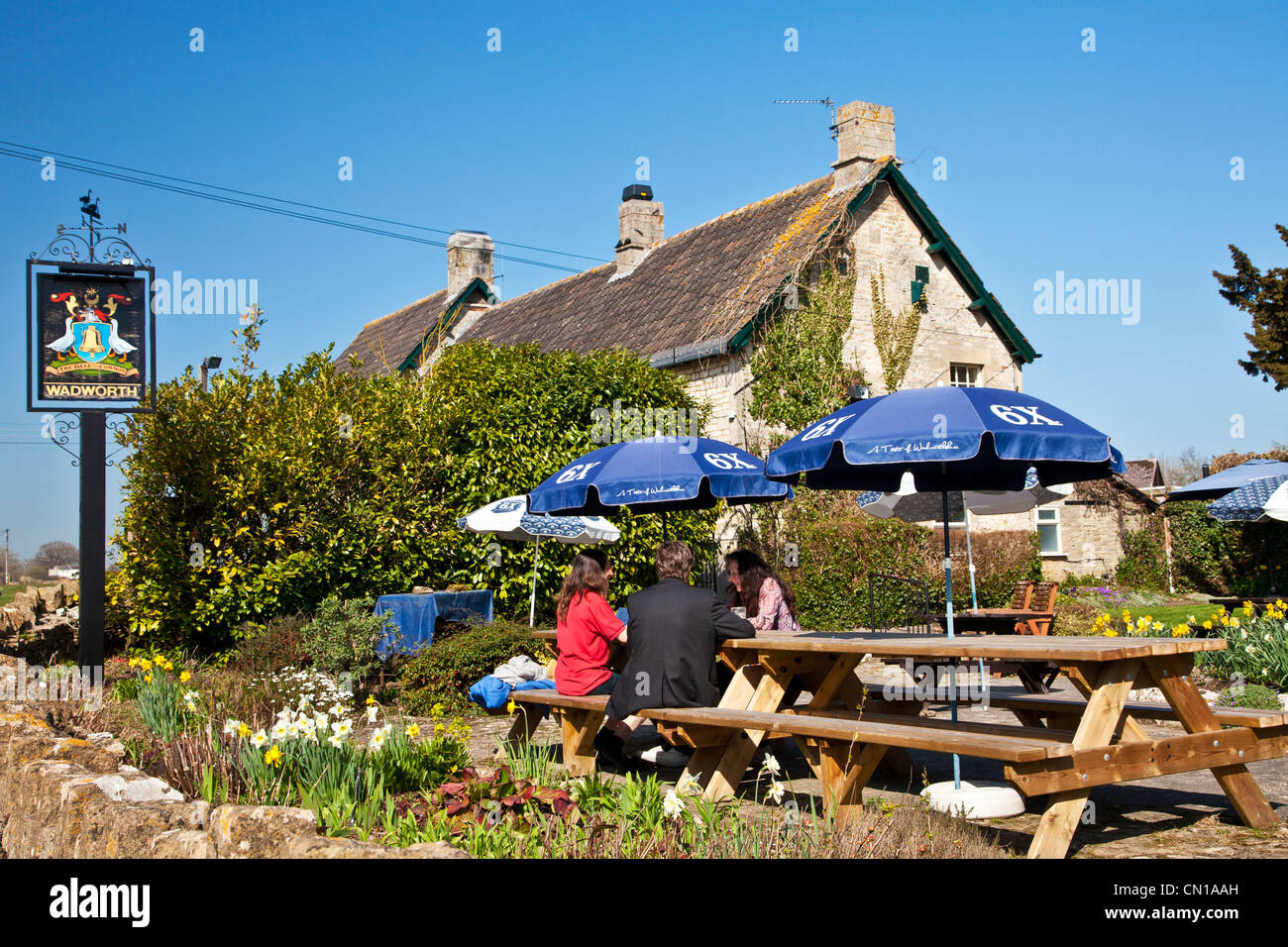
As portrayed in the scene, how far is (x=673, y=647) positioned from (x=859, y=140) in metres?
15.7

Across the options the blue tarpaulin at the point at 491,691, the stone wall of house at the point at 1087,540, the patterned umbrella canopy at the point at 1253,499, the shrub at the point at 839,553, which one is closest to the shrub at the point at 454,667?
the blue tarpaulin at the point at 491,691

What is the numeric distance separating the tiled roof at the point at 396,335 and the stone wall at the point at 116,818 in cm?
2297

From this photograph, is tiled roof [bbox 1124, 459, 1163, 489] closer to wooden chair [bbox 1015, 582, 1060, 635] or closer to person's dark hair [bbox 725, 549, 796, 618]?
wooden chair [bbox 1015, 582, 1060, 635]

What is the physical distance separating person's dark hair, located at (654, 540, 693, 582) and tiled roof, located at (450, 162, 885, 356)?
36.9 feet

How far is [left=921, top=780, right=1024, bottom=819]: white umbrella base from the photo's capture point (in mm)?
6059

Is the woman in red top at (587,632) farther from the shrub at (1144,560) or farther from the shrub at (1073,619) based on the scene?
the shrub at (1144,560)

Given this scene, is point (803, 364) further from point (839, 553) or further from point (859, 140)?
point (859, 140)

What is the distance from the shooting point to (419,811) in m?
4.99

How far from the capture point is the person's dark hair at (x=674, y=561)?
7.18m

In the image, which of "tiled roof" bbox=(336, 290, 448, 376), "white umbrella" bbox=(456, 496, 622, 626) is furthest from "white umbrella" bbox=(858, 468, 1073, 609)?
"tiled roof" bbox=(336, 290, 448, 376)

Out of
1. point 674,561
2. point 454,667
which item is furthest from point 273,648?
point 674,561

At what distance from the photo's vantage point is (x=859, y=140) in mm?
20125
